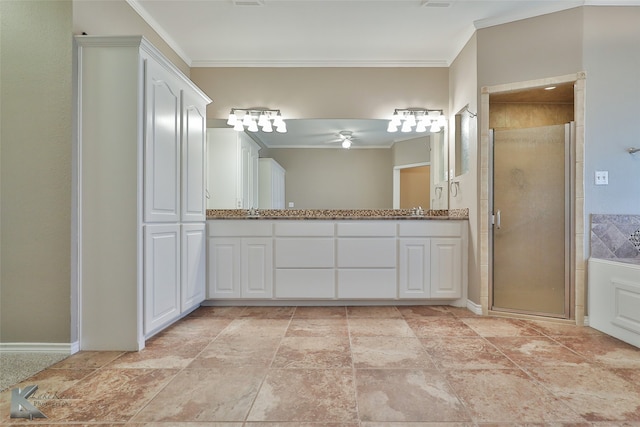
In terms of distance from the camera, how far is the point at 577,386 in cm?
168

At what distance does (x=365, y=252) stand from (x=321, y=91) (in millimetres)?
1732

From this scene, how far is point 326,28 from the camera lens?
3.01 metres

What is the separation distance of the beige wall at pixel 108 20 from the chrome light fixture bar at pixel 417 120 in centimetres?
231

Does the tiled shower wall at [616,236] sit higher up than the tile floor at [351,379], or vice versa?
the tiled shower wall at [616,236]

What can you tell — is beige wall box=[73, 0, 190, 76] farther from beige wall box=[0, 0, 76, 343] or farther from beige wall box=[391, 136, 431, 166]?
beige wall box=[391, 136, 431, 166]

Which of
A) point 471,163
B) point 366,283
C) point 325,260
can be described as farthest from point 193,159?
point 471,163

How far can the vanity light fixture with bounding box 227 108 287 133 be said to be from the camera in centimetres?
360

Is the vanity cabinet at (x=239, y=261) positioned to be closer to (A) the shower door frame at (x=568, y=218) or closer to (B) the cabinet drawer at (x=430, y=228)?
(B) the cabinet drawer at (x=430, y=228)

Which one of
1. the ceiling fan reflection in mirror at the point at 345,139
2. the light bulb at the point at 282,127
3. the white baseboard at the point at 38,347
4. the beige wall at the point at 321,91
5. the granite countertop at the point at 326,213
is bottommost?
the white baseboard at the point at 38,347

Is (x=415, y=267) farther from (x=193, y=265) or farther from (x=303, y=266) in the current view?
(x=193, y=265)

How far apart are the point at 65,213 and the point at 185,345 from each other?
3.53 ft

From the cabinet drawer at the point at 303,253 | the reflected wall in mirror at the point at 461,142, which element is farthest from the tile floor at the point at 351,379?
the reflected wall in mirror at the point at 461,142

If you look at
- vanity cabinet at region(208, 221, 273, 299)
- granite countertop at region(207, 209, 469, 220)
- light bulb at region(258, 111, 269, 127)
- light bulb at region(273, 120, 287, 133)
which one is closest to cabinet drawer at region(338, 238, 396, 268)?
granite countertop at region(207, 209, 469, 220)

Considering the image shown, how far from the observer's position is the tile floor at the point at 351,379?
1.44 meters
